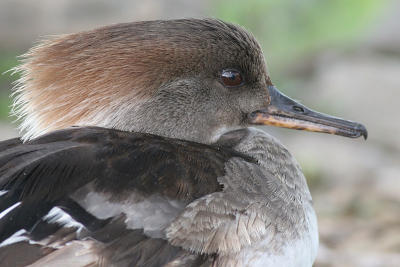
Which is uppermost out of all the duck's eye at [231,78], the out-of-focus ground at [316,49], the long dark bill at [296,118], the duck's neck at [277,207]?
the duck's eye at [231,78]

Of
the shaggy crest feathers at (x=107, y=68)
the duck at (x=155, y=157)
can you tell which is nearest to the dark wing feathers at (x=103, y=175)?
the duck at (x=155, y=157)

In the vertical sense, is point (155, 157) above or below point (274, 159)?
above

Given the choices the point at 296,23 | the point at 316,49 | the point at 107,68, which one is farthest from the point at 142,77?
the point at 316,49

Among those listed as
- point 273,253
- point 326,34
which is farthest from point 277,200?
point 326,34

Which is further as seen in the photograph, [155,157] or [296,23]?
[296,23]

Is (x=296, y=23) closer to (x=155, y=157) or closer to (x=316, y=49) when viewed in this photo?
(x=316, y=49)

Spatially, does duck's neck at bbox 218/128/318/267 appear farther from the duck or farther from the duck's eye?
the duck's eye

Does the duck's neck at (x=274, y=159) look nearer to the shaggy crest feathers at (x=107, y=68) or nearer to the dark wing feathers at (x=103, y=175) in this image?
the dark wing feathers at (x=103, y=175)
